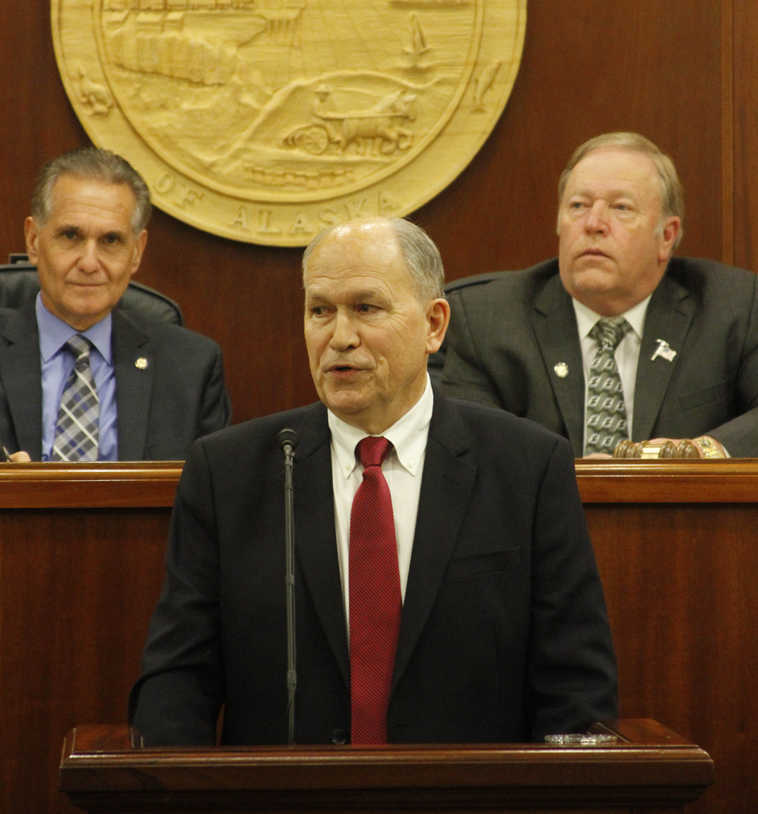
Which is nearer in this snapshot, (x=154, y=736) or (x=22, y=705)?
(x=154, y=736)

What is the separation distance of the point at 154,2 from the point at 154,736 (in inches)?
122

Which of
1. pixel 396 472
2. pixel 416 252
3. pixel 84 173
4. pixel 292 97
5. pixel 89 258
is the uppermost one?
pixel 292 97

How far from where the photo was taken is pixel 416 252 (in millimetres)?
2484

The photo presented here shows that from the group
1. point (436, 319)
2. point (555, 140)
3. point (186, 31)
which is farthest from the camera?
point (555, 140)

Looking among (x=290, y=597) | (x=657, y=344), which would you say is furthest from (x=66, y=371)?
(x=290, y=597)

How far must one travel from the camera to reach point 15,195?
15.7 feet

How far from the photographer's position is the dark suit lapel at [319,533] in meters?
2.32

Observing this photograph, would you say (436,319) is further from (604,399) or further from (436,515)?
(604,399)

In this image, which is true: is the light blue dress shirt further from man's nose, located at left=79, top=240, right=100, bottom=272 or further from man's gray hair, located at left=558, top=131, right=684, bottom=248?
man's gray hair, located at left=558, top=131, right=684, bottom=248

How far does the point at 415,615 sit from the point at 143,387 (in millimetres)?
1469

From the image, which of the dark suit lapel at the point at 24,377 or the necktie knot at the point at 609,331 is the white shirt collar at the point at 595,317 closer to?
the necktie knot at the point at 609,331

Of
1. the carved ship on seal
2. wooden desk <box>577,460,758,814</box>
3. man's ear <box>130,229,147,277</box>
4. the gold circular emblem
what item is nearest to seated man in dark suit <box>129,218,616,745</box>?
wooden desk <box>577,460,758,814</box>

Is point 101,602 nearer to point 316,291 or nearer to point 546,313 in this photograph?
point 316,291

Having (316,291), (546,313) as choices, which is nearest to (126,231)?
(546,313)
